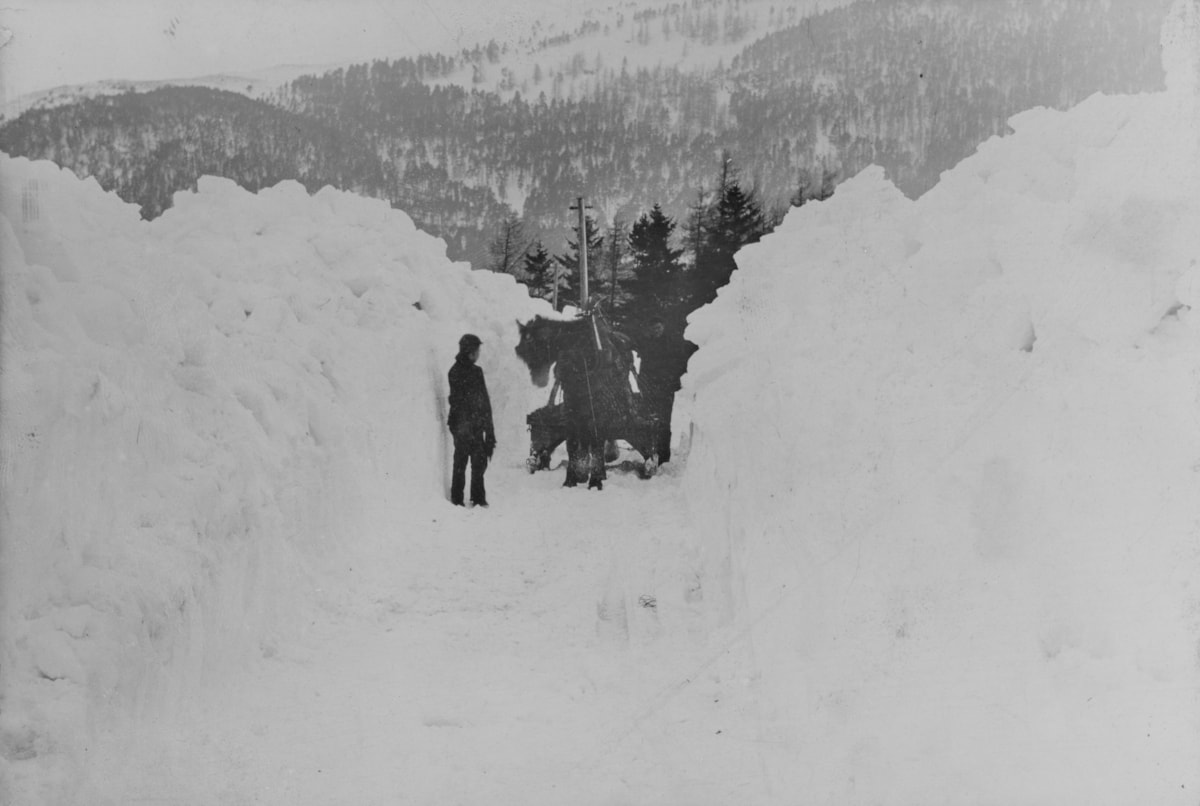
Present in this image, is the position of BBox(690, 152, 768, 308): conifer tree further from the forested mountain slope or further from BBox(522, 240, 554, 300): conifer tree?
BBox(522, 240, 554, 300): conifer tree

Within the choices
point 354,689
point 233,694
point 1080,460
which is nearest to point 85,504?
point 233,694

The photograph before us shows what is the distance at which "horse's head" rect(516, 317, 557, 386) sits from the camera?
6.52 m

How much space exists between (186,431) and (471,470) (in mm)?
2098

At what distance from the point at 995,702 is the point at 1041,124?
12.3 feet

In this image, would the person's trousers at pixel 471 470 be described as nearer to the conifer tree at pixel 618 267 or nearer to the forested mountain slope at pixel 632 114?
the conifer tree at pixel 618 267

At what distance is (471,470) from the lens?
20.6 feet

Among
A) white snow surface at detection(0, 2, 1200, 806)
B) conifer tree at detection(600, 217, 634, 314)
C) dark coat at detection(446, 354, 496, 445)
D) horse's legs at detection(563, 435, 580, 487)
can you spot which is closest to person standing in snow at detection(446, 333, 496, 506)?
dark coat at detection(446, 354, 496, 445)

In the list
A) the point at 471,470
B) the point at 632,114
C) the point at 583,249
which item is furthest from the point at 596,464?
the point at 632,114

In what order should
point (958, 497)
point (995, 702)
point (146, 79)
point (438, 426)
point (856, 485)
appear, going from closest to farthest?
point (995, 702) < point (958, 497) < point (856, 485) < point (146, 79) < point (438, 426)

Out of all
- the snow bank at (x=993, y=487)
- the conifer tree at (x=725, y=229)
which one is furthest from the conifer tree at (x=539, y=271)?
the snow bank at (x=993, y=487)

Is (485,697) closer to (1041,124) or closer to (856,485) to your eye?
(856,485)

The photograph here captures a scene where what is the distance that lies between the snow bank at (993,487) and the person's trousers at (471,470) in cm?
189

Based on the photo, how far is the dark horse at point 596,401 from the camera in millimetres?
6137

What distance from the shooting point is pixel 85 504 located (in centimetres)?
468
